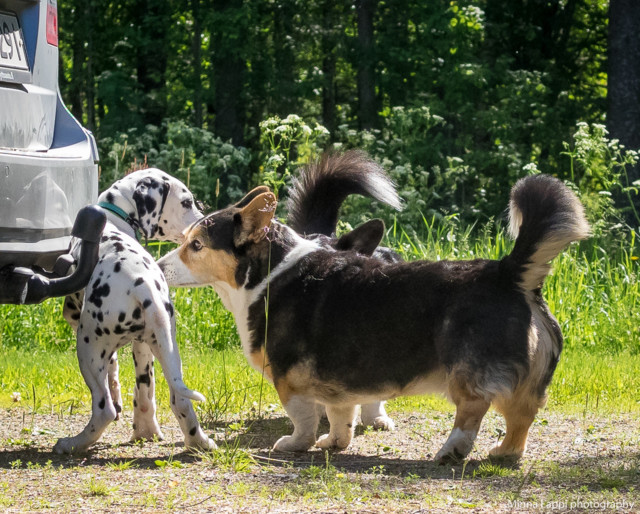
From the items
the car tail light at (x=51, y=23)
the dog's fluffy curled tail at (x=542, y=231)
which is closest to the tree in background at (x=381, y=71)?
the car tail light at (x=51, y=23)

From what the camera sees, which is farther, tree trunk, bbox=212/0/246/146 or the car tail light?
tree trunk, bbox=212/0/246/146

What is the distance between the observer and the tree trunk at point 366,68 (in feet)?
61.2

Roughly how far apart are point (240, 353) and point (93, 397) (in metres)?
3.14

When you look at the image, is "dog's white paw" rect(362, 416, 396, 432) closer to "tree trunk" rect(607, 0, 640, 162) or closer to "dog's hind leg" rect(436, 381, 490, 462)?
"dog's hind leg" rect(436, 381, 490, 462)

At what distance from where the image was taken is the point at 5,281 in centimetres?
461

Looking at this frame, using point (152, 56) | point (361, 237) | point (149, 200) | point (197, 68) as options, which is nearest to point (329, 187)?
point (361, 237)

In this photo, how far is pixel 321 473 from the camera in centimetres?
436

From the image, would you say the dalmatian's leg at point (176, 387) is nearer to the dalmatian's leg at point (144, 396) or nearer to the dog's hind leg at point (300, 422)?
the dalmatian's leg at point (144, 396)

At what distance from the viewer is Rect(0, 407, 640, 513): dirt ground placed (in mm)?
3889

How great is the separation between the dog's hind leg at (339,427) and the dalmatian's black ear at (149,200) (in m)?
1.53

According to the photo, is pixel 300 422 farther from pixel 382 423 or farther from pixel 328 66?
pixel 328 66

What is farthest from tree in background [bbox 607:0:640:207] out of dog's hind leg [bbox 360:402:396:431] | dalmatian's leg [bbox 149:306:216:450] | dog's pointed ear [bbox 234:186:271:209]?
dalmatian's leg [bbox 149:306:216:450]

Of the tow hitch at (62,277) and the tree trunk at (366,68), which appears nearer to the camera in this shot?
the tow hitch at (62,277)

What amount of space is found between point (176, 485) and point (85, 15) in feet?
55.1
